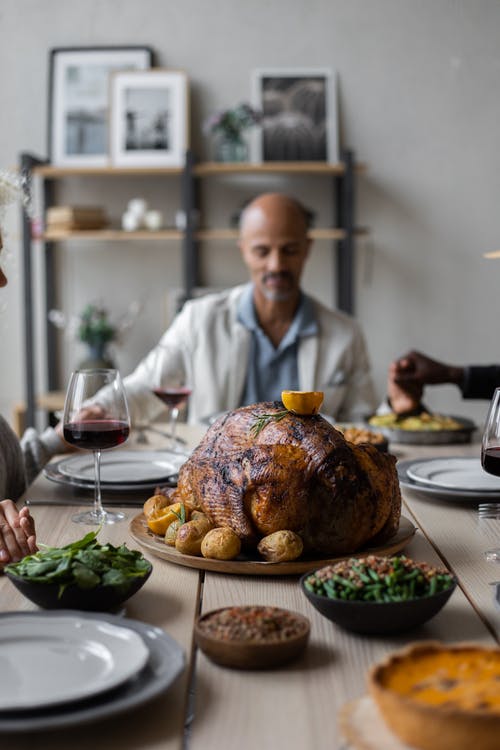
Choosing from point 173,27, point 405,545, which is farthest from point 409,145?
point 405,545

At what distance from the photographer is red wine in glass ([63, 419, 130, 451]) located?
52.8 inches

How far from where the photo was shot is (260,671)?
32.6 inches

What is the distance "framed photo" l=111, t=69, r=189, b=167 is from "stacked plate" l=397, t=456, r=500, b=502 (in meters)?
2.85

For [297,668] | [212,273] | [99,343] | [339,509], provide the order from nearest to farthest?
[297,668] → [339,509] → [99,343] → [212,273]

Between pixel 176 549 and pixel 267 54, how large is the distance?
361 centimetres

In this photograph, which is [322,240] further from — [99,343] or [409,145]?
[99,343]

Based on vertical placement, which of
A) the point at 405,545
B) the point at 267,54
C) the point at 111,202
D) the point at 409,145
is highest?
the point at 267,54

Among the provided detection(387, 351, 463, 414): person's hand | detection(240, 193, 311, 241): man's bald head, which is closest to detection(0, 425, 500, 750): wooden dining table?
detection(387, 351, 463, 414): person's hand

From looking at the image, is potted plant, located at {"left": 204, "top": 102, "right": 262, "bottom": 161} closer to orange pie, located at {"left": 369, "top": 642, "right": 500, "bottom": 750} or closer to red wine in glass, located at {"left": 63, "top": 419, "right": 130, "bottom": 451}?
red wine in glass, located at {"left": 63, "top": 419, "right": 130, "bottom": 451}

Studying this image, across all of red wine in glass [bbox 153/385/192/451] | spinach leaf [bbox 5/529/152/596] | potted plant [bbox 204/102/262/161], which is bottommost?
spinach leaf [bbox 5/529/152/596]

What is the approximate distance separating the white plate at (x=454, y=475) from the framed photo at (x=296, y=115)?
2.78 meters

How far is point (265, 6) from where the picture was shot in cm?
425

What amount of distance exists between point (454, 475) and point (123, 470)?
0.64 metres

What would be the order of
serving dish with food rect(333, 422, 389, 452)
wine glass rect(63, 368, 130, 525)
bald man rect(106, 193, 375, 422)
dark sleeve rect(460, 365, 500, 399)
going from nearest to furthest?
wine glass rect(63, 368, 130, 525) < serving dish with food rect(333, 422, 389, 452) < dark sleeve rect(460, 365, 500, 399) < bald man rect(106, 193, 375, 422)
